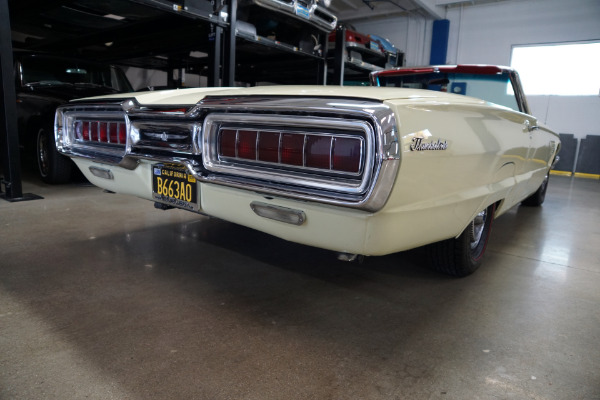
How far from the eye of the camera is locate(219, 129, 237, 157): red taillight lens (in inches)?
61.4

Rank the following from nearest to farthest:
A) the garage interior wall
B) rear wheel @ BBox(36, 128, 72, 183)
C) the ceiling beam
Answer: rear wheel @ BBox(36, 128, 72, 183)
the garage interior wall
the ceiling beam

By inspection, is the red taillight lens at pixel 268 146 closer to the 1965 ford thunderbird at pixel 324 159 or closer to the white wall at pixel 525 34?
the 1965 ford thunderbird at pixel 324 159

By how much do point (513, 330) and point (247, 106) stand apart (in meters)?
1.38

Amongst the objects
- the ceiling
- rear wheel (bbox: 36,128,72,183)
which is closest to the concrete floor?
rear wheel (bbox: 36,128,72,183)

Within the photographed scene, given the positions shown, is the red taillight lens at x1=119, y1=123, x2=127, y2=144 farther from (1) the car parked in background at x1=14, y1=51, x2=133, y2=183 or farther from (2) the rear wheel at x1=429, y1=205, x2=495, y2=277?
(1) the car parked in background at x1=14, y1=51, x2=133, y2=183

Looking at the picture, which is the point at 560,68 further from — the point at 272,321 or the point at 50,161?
the point at 272,321

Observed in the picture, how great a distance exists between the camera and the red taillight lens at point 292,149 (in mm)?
1363

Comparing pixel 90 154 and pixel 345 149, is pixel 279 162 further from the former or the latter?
pixel 90 154

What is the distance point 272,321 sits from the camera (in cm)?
161

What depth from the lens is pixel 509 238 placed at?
121 inches

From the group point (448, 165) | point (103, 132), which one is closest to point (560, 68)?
point (448, 165)

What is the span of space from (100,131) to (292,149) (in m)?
1.27

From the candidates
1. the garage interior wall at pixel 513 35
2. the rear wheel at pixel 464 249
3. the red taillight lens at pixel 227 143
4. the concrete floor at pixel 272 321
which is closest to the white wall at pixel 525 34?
the garage interior wall at pixel 513 35

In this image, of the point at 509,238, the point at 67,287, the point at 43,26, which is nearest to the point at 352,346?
the point at 67,287
